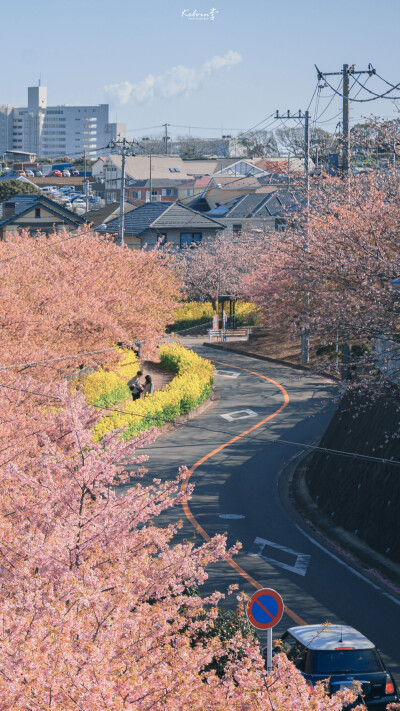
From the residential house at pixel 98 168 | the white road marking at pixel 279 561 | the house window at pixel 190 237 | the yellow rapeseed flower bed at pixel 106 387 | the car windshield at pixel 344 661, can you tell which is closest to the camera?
the car windshield at pixel 344 661

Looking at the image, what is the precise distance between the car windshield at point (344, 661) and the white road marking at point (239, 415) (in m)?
21.3

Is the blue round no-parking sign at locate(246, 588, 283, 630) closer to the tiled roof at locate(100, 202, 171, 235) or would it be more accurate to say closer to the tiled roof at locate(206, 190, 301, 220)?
the tiled roof at locate(100, 202, 171, 235)

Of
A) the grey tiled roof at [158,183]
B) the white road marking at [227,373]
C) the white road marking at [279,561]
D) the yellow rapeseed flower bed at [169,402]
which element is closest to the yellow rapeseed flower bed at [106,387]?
the yellow rapeseed flower bed at [169,402]

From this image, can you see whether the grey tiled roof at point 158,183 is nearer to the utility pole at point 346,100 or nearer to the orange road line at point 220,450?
the orange road line at point 220,450

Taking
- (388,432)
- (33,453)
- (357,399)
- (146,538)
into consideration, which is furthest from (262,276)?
(146,538)

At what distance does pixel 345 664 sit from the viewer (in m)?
11.7

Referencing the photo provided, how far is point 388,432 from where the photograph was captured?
20.6 m

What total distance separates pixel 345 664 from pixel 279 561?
7.07 meters

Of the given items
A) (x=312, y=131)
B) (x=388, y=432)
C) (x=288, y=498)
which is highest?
(x=312, y=131)

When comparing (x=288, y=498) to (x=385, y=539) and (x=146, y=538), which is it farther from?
(x=146, y=538)

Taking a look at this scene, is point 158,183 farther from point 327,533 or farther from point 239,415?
point 327,533

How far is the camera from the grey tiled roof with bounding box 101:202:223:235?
73312mm

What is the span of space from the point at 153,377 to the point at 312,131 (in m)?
133

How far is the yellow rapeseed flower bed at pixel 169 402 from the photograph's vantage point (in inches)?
1118
